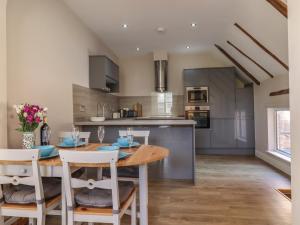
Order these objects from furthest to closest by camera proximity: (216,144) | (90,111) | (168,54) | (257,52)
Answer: (168,54) → (216,144) → (90,111) → (257,52)

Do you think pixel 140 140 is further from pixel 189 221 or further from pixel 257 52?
pixel 257 52

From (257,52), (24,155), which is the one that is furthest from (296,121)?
(257,52)

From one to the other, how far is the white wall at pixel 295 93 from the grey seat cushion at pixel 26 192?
68.7 inches

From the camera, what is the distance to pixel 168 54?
579 cm

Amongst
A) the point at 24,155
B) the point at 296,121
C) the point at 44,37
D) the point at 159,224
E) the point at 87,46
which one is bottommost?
the point at 159,224

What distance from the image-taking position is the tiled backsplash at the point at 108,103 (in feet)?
11.4

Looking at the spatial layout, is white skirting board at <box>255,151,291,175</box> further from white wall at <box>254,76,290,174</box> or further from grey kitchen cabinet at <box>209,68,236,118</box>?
grey kitchen cabinet at <box>209,68,236,118</box>

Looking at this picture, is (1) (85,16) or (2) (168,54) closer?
(1) (85,16)

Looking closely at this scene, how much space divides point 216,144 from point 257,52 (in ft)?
8.12

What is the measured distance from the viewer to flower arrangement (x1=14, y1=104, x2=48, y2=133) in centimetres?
179

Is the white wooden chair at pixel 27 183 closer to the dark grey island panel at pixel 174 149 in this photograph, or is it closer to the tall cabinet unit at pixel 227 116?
the dark grey island panel at pixel 174 149

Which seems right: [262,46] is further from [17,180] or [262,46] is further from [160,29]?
→ [17,180]

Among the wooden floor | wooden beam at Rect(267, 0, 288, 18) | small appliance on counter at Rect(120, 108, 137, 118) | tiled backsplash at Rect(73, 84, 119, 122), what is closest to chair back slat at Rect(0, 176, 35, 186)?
the wooden floor

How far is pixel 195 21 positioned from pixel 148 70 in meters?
2.49
